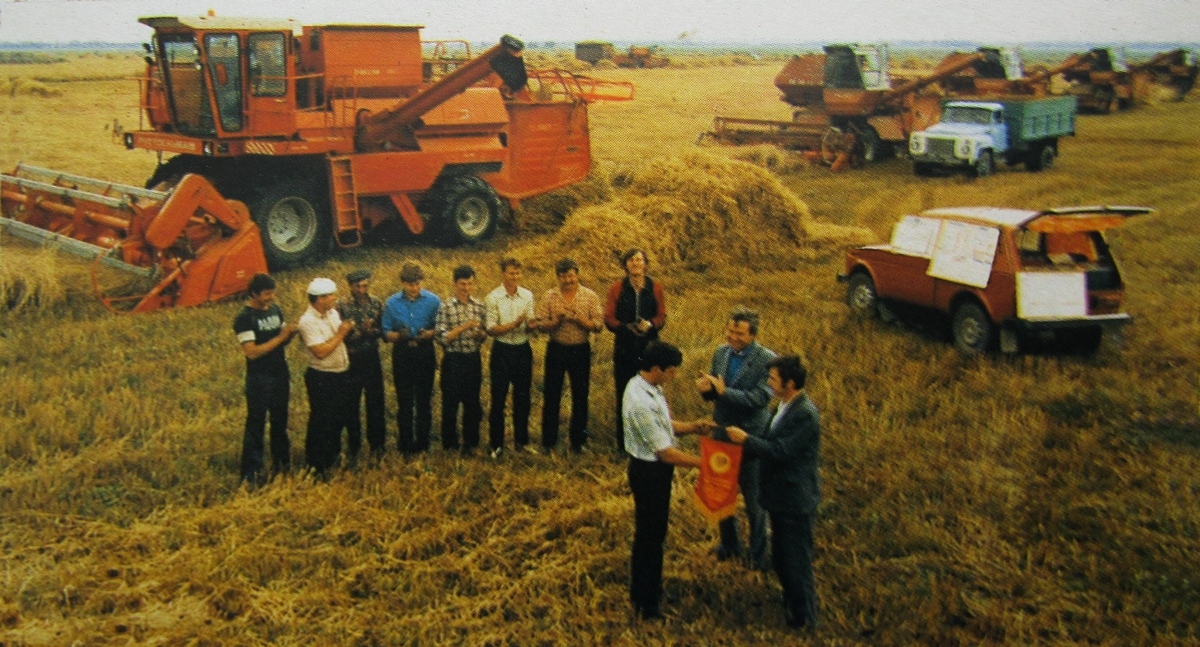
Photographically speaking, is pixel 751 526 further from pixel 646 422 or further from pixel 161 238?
pixel 161 238

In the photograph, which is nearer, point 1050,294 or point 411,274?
point 411,274

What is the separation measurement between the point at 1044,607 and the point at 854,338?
16.5 ft

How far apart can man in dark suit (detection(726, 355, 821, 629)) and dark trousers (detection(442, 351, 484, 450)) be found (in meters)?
2.69

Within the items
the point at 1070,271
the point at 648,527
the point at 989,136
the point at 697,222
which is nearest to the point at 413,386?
the point at 648,527

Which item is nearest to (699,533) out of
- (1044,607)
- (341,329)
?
(1044,607)

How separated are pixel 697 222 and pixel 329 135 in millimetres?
5246

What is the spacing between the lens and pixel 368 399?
22.4 ft

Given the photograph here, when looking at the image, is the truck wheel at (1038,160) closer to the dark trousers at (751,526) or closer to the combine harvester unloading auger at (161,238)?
the combine harvester unloading auger at (161,238)

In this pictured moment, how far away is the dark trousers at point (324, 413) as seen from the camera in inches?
253

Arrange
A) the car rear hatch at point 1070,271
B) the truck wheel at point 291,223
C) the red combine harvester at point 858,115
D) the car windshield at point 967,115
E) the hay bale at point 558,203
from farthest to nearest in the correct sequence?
1. the red combine harvester at point 858,115
2. the car windshield at point 967,115
3. the hay bale at point 558,203
4. the truck wheel at point 291,223
5. the car rear hatch at point 1070,271

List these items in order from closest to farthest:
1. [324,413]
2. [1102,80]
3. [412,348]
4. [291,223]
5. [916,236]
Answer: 1. [324,413]
2. [412,348]
3. [916,236]
4. [291,223]
5. [1102,80]

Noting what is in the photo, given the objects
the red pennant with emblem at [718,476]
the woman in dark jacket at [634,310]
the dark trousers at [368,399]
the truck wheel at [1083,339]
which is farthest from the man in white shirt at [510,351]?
the truck wheel at [1083,339]

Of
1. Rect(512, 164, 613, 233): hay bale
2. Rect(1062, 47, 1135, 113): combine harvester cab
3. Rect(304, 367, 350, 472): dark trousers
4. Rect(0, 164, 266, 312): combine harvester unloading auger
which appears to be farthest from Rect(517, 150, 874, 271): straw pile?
Rect(1062, 47, 1135, 113): combine harvester cab

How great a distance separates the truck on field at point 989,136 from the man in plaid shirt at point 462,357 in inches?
691
